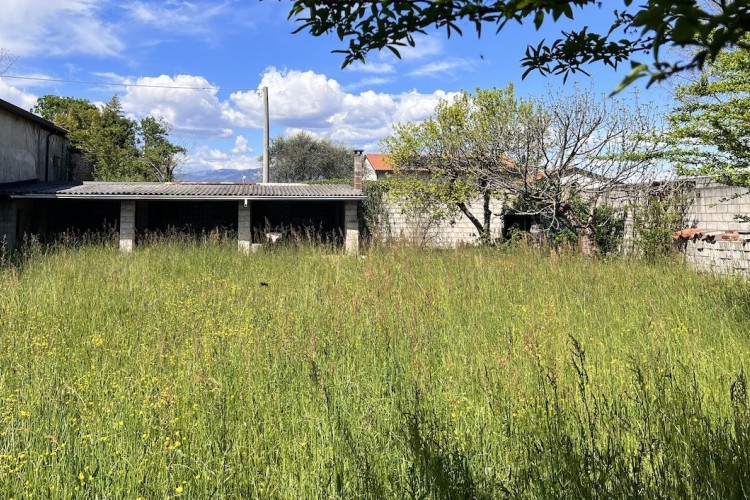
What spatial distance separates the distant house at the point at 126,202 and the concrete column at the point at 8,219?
1.0 inches

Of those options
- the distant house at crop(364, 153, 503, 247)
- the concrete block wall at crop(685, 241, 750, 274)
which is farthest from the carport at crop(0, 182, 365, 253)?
the concrete block wall at crop(685, 241, 750, 274)

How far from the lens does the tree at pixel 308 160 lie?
143 feet

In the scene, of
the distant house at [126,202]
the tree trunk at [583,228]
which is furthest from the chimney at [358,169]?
the tree trunk at [583,228]

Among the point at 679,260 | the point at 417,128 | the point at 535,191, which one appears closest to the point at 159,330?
the point at 679,260

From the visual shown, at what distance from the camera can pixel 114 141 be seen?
30562 mm

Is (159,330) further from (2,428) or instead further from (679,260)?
(679,260)

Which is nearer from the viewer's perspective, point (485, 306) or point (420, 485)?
point (420, 485)

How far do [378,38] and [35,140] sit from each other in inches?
862

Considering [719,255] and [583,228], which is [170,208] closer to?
[583,228]

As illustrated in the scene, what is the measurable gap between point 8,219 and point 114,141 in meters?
17.5

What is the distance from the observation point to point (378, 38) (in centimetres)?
163

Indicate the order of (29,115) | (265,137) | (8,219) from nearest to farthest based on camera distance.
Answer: (8,219) → (29,115) → (265,137)

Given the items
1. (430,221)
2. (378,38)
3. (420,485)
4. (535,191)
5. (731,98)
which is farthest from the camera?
(430,221)

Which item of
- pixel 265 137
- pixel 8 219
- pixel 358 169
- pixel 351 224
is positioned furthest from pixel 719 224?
pixel 8 219
